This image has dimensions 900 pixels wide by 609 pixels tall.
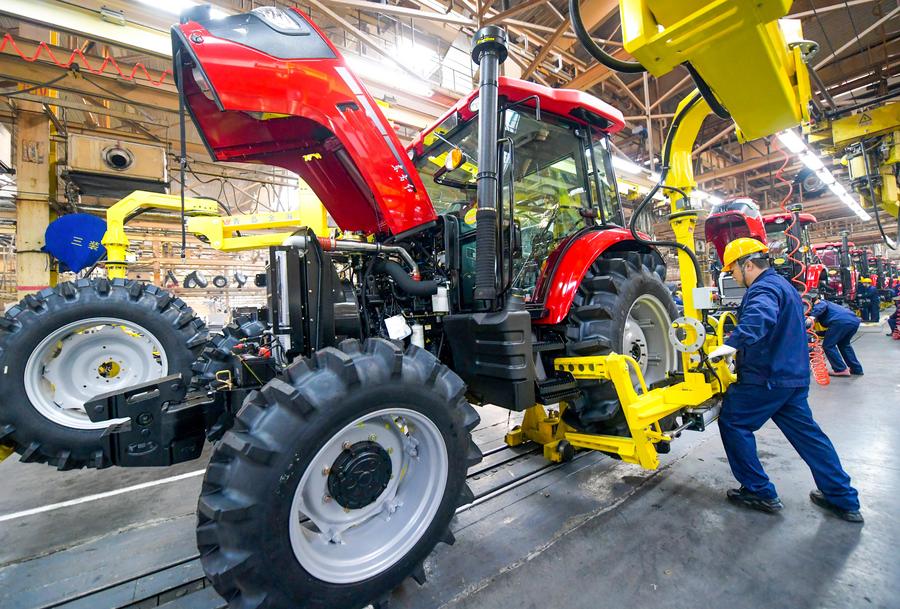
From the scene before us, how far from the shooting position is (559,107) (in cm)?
256

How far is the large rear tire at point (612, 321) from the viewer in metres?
2.45

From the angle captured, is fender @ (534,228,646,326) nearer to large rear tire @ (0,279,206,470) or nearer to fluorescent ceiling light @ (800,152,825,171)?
large rear tire @ (0,279,206,470)

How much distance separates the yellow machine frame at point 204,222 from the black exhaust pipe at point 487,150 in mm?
3181

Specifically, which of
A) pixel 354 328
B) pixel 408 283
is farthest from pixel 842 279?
pixel 354 328

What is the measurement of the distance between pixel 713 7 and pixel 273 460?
215 centimetres

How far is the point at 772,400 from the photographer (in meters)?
2.39

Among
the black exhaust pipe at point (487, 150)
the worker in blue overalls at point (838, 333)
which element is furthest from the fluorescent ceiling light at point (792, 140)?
the black exhaust pipe at point (487, 150)

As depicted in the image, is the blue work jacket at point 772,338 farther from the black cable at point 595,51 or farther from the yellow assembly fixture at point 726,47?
the black cable at point 595,51

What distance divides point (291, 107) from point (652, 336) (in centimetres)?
301

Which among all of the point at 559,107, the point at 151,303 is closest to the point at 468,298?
the point at 559,107

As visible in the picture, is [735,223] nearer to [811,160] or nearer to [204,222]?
[811,160]

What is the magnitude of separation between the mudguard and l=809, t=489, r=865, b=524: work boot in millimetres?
2964

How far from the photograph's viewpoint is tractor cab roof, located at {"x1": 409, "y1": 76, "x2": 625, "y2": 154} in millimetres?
2248

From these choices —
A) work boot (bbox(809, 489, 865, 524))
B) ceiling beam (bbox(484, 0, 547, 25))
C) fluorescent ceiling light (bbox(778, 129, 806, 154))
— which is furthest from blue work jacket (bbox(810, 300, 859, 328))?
ceiling beam (bbox(484, 0, 547, 25))
